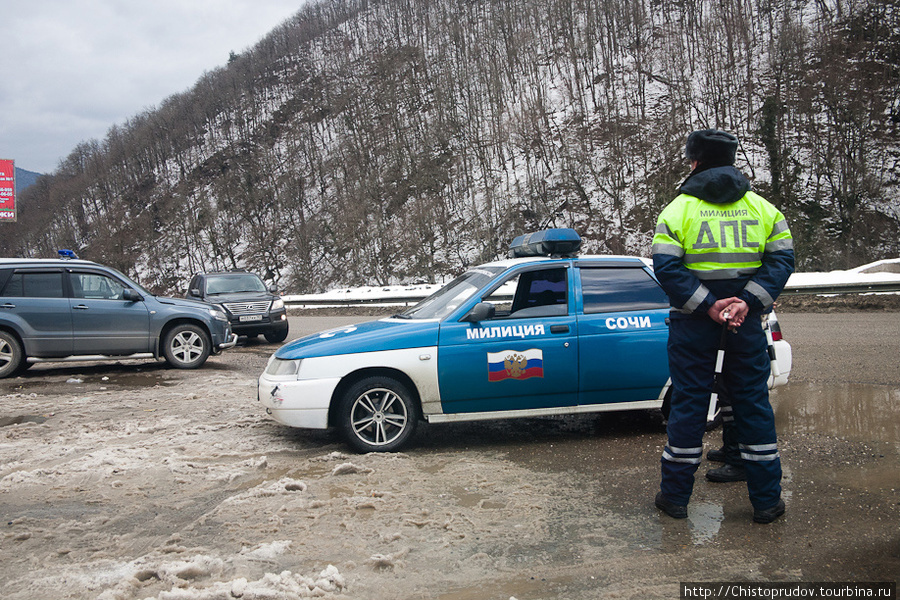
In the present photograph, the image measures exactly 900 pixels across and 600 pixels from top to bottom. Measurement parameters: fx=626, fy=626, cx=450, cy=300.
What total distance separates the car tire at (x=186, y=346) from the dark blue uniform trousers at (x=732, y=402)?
8961mm

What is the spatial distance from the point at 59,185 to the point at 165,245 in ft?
127

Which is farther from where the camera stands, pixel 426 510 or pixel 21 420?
pixel 21 420

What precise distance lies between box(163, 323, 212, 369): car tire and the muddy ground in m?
3.67

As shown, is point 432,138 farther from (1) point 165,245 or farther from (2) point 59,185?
(2) point 59,185

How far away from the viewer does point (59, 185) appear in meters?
91.4

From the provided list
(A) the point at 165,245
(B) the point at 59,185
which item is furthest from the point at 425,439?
(B) the point at 59,185

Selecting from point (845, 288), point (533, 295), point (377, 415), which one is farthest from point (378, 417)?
point (845, 288)

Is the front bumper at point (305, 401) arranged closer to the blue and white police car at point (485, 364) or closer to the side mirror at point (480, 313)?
the blue and white police car at point (485, 364)

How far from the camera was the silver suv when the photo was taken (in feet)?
32.2

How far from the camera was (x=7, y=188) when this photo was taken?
24.3 metres

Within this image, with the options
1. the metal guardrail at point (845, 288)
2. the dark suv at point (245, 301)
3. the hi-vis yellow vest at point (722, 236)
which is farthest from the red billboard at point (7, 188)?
the hi-vis yellow vest at point (722, 236)

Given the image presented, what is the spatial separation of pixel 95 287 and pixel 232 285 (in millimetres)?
5028

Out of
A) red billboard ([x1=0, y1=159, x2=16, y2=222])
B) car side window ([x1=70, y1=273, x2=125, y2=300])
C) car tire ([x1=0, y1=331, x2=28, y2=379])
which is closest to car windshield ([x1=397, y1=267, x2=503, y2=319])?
car side window ([x1=70, y1=273, x2=125, y2=300])

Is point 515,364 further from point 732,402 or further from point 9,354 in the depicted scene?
point 9,354
